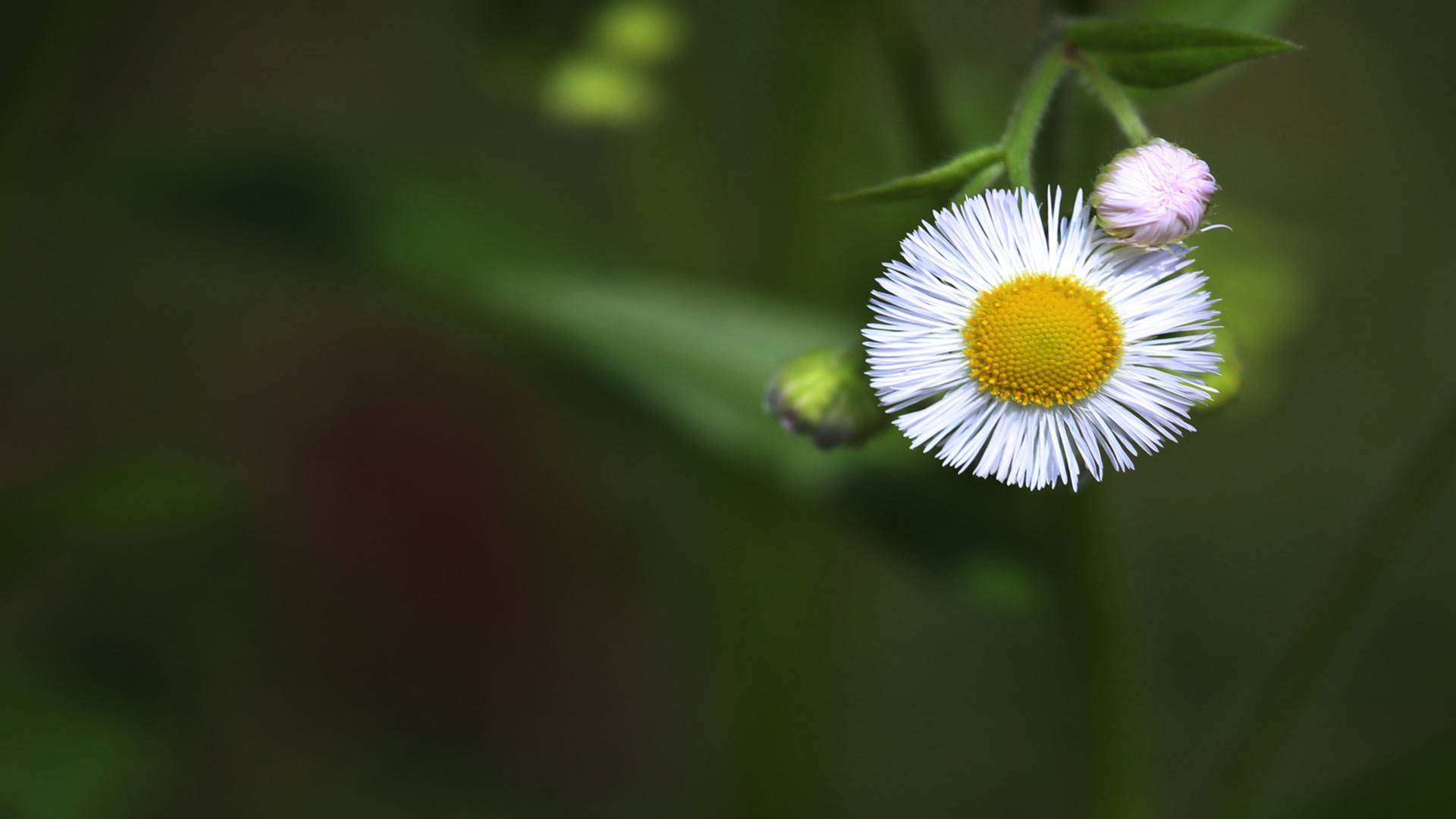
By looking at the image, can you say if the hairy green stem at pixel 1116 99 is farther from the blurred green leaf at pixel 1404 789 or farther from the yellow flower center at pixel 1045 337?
the blurred green leaf at pixel 1404 789

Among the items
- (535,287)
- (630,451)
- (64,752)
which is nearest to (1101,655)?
(535,287)

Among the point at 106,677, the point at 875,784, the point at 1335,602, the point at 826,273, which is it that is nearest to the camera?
the point at 1335,602

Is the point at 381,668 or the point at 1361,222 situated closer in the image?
the point at 381,668

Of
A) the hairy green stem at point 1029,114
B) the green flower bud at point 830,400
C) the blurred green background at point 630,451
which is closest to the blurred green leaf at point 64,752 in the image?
the blurred green background at point 630,451

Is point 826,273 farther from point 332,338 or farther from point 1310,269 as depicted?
point 332,338

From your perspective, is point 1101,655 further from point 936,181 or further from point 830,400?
point 936,181

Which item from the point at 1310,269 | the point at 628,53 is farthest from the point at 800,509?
the point at 1310,269
